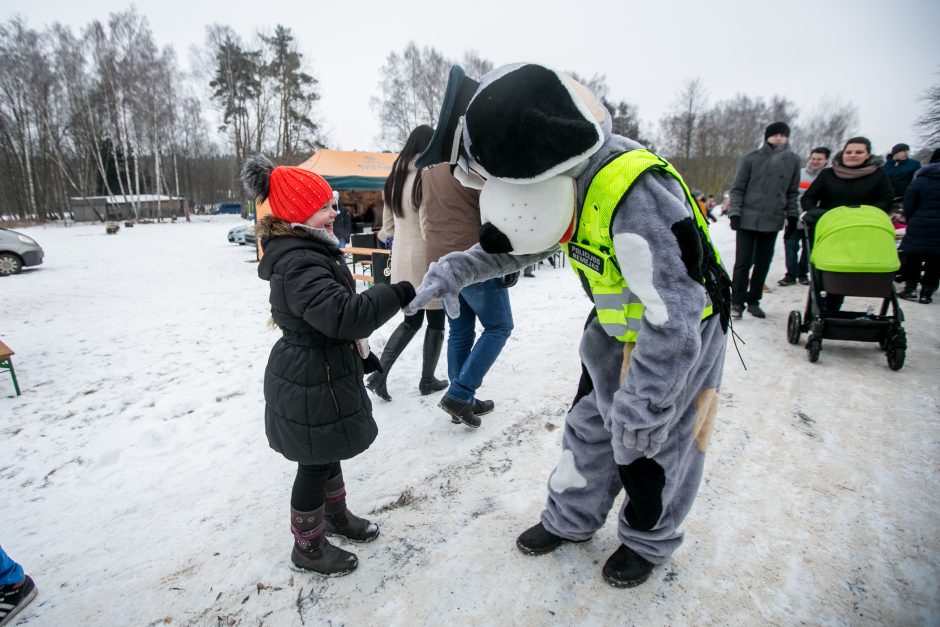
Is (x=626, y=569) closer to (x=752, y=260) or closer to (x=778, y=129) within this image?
(x=752, y=260)

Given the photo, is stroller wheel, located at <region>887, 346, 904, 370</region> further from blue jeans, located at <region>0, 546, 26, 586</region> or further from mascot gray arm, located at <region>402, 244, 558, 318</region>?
blue jeans, located at <region>0, 546, 26, 586</region>

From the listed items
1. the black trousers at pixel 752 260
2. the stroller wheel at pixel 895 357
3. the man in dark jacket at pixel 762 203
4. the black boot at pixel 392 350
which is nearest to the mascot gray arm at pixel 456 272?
the black boot at pixel 392 350

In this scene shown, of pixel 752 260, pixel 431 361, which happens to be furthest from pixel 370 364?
pixel 752 260

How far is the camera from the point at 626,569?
5.73 feet

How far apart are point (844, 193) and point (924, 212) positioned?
1997mm

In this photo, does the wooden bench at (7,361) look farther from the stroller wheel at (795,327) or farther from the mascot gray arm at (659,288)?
the stroller wheel at (795,327)

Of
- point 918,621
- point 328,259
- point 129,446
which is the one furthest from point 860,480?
point 129,446

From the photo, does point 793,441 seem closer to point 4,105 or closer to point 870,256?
point 870,256

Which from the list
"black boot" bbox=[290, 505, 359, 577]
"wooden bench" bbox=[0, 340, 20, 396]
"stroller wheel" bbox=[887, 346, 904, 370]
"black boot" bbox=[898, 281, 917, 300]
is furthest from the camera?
"black boot" bbox=[898, 281, 917, 300]

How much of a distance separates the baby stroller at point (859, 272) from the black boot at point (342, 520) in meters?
3.78

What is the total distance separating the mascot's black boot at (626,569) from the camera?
173cm

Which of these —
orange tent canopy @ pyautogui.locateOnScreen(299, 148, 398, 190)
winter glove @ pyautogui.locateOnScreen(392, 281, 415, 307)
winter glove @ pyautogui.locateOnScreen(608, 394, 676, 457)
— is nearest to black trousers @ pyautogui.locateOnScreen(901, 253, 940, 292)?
winter glove @ pyautogui.locateOnScreen(608, 394, 676, 457)

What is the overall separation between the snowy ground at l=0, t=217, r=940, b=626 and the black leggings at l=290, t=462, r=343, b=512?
1.01 feet

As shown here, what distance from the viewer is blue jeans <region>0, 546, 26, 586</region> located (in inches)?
64.9
